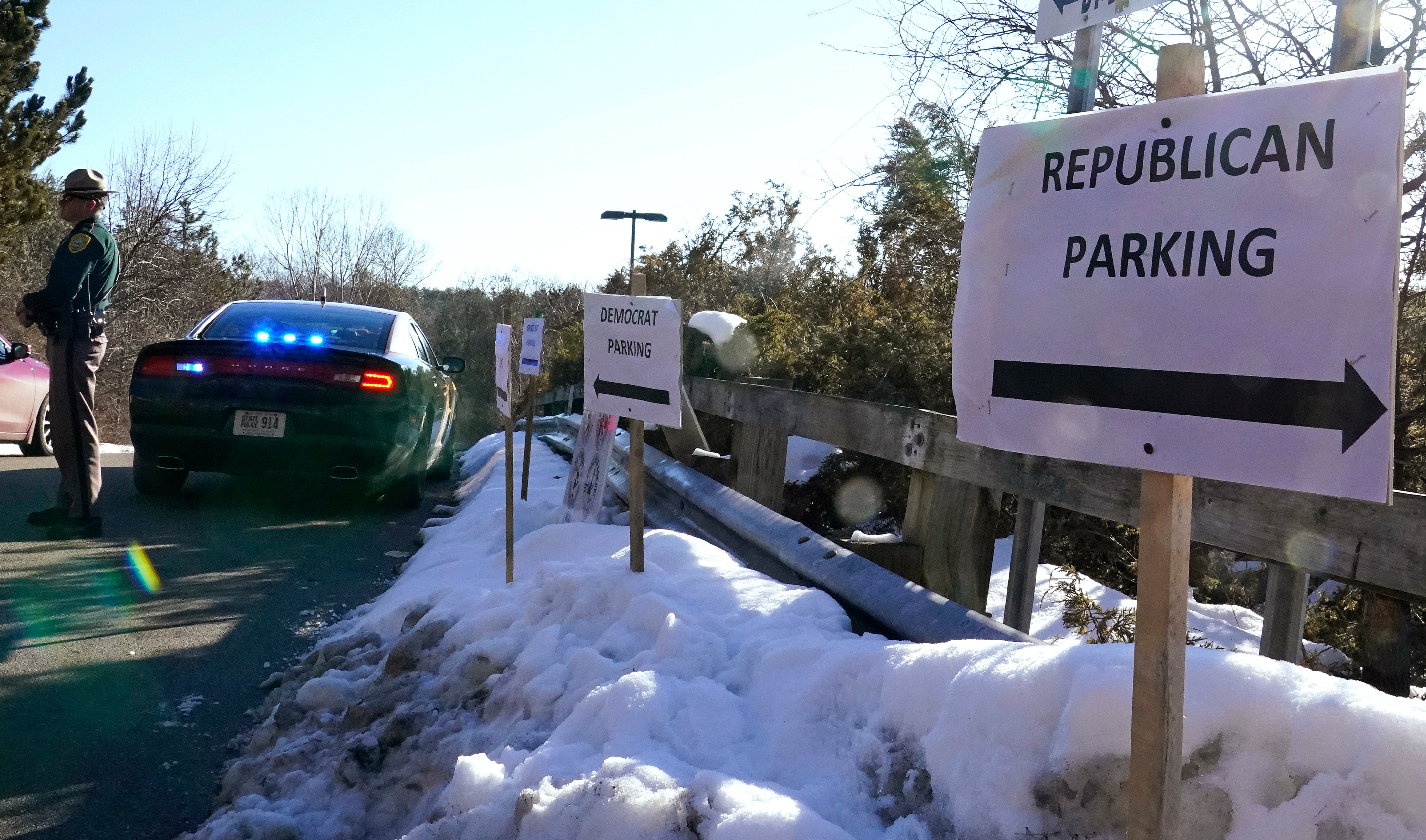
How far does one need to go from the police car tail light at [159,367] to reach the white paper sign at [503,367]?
7.24 feet

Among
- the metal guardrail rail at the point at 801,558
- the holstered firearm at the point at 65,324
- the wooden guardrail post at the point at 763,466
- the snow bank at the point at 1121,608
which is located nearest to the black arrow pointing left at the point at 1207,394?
the metal guardrail rail at the point at 801,558

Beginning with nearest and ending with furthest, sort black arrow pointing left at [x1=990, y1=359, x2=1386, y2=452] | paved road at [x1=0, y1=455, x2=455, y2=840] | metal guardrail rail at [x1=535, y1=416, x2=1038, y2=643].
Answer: black arrow pointing left at [x1=990, y1=359, x2=1386, y2=452]
metal guardrail rail at [x1=535, y1=416, x2=1038, y2=643]
paved road at [x1=0, y1=455, x2=455, y2=840]

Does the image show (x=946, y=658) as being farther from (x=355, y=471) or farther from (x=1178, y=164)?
(x=355, y=471)

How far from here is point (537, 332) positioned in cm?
837

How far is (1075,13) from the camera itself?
3.16 metres

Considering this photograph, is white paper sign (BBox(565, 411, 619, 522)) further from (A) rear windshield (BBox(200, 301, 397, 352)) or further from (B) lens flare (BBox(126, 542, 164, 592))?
(A) rear windshield (BBox(200, 301, 397, 352))

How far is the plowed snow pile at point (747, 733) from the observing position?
2062 mm

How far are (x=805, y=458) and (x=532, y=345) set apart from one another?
3343 mm

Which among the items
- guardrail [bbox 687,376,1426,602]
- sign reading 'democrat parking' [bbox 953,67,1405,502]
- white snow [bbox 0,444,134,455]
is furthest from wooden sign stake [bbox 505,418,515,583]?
white snow [bbox 0,444,134,455]

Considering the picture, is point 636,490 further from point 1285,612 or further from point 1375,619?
point 1375,619

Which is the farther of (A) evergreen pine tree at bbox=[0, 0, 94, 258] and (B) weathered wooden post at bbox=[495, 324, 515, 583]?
(A) evergreen pine tree at bbox=[0, 0, 94, 258]

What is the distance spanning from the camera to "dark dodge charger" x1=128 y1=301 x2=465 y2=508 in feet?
24.5

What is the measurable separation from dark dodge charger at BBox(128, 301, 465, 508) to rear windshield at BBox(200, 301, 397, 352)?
0.7 inches

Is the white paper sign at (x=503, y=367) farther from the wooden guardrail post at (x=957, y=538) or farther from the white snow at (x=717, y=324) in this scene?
the white snow at (x=717, y=324)
